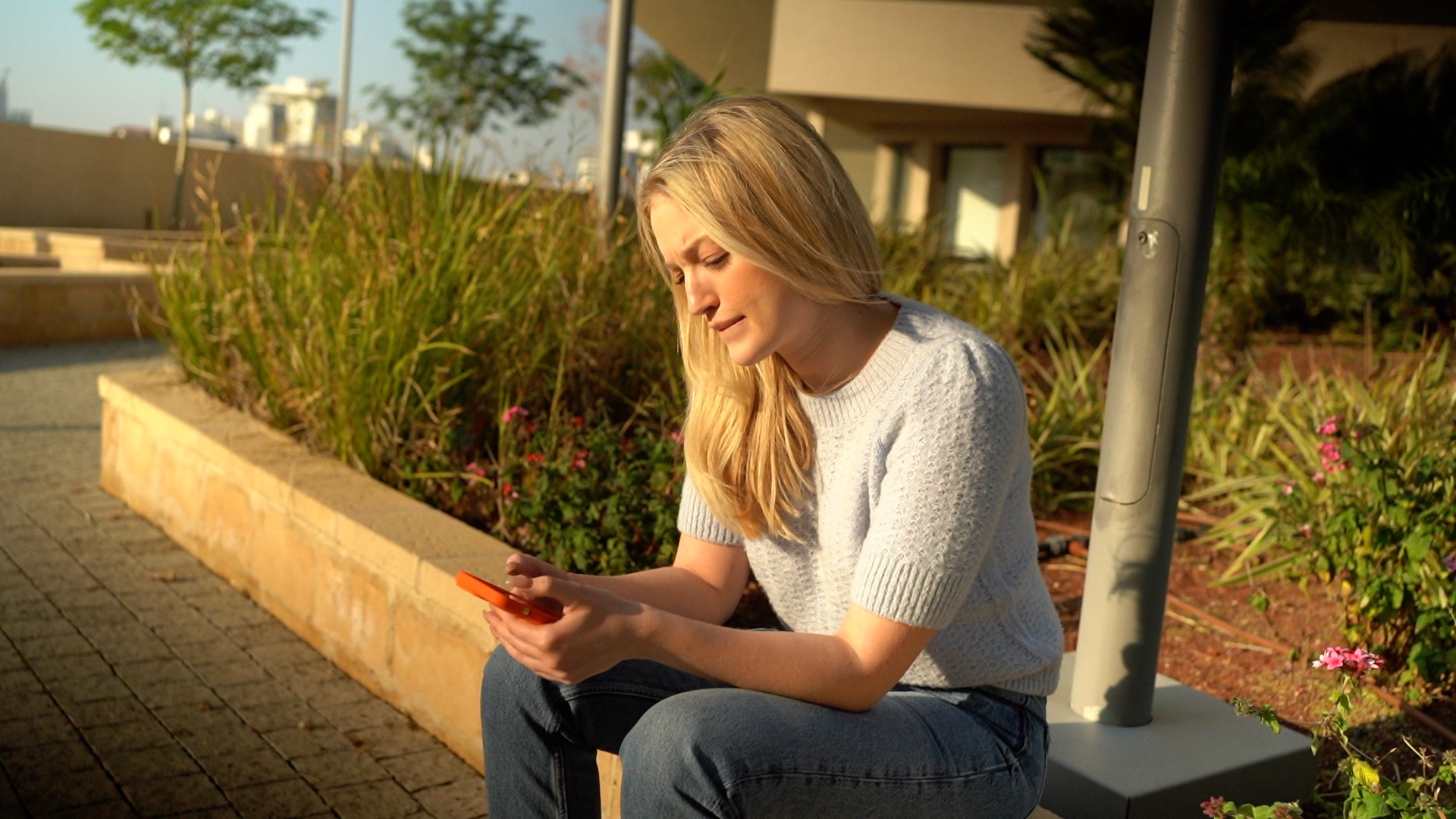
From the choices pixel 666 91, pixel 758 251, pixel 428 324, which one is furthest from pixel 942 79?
pixel 758 251

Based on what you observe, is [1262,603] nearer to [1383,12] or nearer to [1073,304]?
[1073,304]

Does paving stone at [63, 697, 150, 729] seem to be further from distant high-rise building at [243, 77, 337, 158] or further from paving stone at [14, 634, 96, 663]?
distant high-rise building at [243, 77, 337, 158]

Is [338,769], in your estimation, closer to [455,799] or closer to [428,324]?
[455,799]

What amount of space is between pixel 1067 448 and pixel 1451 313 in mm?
5826

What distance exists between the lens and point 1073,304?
8078 millimetres

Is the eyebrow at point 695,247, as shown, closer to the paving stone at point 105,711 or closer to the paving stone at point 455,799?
the paving stone at point 455,799

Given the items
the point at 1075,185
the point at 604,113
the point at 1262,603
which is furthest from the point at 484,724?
the point at 1075,185

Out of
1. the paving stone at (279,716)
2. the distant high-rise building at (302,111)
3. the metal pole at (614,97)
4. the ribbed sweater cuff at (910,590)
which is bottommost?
the paving stone at (279,716)

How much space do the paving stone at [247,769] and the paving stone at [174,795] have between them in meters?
0.04

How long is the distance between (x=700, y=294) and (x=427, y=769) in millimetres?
1649

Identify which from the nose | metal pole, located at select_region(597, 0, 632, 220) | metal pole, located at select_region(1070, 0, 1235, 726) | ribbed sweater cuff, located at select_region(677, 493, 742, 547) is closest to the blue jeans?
ribbed sweater cuff, located at select_region(677, 493, 742, 547)

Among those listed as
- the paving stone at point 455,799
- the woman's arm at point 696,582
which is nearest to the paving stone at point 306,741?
the paving stone at point 455,799

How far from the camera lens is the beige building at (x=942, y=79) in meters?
12.6

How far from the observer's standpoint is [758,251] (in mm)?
1734
